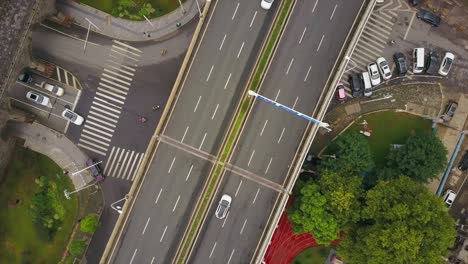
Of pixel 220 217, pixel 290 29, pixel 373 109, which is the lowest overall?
pixel 220 217

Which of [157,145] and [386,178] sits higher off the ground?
[386,178]

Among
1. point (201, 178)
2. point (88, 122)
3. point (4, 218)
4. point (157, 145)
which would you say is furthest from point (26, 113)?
point (201, 178)

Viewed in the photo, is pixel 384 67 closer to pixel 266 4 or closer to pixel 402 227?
pixel 266 4

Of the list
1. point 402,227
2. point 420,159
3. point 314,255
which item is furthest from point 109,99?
point 420,159

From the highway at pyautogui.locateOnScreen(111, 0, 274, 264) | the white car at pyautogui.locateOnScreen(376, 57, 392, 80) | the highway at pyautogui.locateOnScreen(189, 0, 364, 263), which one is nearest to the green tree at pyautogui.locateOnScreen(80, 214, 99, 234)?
the highway at pyautogui.locateOnScreen(111, 0, 274, 264)

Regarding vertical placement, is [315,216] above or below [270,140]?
below

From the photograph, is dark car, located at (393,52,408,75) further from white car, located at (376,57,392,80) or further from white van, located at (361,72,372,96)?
white van, located at (361,72,372,96)

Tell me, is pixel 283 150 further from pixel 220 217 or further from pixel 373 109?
pixel 373 109
